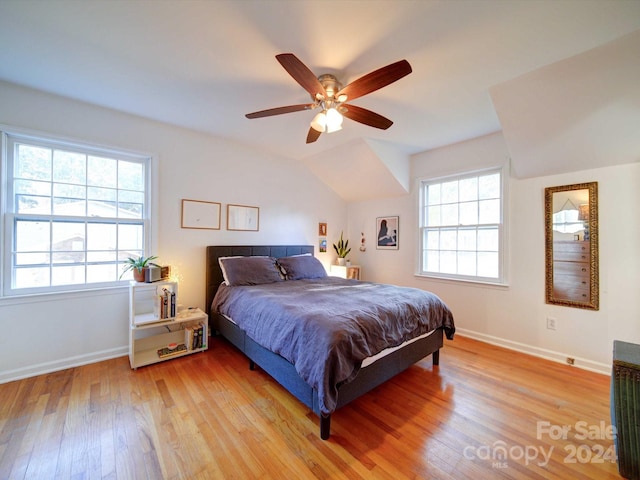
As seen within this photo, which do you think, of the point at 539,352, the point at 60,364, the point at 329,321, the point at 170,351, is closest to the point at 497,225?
the point at 539,352

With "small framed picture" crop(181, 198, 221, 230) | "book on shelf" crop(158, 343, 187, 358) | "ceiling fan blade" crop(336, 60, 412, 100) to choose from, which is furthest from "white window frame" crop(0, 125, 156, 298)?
"ceiling fan blade" crop(336, 60, 412, 100)

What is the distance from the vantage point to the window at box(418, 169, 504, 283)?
322cm

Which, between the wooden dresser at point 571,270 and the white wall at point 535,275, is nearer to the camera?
the white wall at point 535,275

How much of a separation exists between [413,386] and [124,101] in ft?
12.3

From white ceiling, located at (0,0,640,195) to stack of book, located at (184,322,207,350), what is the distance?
7.61ft

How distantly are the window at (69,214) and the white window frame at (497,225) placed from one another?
361 centimetres

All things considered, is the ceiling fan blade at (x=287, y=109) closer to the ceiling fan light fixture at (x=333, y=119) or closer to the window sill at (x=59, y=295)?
the ceiling fan light fixture at (x=333, y=119)

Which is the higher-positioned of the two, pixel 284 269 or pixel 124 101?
pixel 124 101

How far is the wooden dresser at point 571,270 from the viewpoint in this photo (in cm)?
257

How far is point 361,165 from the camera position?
380cm

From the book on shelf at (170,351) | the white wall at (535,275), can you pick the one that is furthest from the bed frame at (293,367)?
the white wall at (535,275)

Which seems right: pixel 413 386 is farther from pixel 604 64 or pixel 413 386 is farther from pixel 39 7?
pixel 39 7

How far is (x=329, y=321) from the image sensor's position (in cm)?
173

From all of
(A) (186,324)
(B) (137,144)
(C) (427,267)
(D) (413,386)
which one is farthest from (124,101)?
(C) (427,267)
